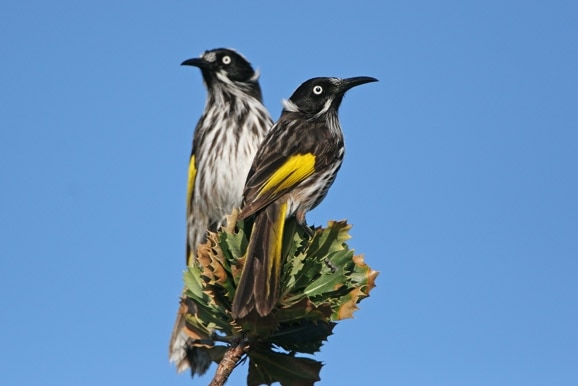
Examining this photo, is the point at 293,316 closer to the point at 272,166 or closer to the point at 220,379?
the point at 220,379

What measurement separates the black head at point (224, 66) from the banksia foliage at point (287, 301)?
6367 mm

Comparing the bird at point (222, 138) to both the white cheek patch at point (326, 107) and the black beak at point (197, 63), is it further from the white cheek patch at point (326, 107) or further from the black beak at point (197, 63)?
the white cheek patch at point (326, 107)

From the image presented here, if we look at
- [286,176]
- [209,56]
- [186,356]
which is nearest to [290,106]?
[286,176]

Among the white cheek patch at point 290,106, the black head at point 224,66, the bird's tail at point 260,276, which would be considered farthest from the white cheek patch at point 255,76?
the bird's tail at point 260,276

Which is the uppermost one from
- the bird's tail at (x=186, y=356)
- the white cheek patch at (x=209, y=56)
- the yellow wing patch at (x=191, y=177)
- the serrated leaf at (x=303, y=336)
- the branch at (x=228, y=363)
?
the white cheek patch at (x=209, y=56)

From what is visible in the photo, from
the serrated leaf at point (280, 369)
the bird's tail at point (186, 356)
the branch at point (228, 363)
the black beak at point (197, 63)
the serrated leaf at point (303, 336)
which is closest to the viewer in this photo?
the branch at point (228, 363)

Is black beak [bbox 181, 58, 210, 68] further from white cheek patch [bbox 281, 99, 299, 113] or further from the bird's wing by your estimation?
the bird's wing

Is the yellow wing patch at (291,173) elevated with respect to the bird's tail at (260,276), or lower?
elevated

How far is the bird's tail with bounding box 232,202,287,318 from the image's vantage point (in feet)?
12.1

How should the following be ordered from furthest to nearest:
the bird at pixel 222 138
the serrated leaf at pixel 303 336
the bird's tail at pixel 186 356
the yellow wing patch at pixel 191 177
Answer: the yellow wing patch at pixel 191 177, the bird at pixel 222 138, the bird's tail at pixel 186 356, the serrated leaf at pixel 303 336

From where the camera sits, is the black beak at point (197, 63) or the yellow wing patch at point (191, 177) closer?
the yellow wing patch at point (191, 177)

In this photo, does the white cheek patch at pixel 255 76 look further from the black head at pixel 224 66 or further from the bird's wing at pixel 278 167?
the bird's wing at pixel 278 167

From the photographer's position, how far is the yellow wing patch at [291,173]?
6.00 metres

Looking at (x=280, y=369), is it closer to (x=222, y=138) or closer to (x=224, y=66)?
(x=222, y=138)
